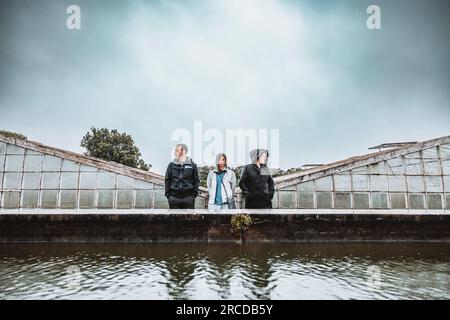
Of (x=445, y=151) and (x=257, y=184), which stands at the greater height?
(x=445, y=151)

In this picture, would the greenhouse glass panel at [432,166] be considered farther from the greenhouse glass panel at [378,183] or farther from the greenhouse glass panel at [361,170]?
the greenhouse glass panel at [361,170]

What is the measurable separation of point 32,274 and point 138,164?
124 feet

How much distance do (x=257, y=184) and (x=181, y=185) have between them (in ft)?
5.03

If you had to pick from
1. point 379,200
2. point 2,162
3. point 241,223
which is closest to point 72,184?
point 2,162

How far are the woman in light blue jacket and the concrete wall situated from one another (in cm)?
115

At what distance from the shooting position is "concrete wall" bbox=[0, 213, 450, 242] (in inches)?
203

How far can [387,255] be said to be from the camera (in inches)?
172

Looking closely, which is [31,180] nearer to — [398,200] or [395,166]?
[398,200]

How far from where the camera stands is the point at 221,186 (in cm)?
638

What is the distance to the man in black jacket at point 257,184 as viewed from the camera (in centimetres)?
639

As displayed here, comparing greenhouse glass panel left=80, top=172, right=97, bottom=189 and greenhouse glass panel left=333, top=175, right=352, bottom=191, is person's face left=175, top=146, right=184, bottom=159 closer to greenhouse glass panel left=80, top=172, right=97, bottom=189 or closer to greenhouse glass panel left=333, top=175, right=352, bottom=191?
greenhouse glass panel left=80, top=172, right=97, bottom=189

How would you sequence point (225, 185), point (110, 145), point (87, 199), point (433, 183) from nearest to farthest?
point (225, 185) → point (87, 199) → point (433, 183) → point (110, 145)

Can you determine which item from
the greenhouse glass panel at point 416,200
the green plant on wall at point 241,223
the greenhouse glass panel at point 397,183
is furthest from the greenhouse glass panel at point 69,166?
the greenhouse glass panel at point 416,200

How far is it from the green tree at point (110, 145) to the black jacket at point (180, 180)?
33837 millimetres
